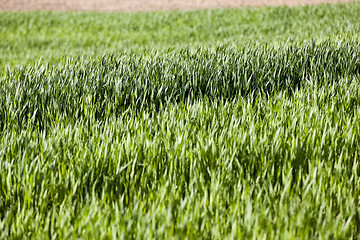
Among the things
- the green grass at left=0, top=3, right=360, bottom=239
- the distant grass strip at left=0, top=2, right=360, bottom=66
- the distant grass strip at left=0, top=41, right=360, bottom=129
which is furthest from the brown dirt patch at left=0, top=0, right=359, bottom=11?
the green grass at left=0, top=3, right=360, bottom=239

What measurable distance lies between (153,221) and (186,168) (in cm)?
51

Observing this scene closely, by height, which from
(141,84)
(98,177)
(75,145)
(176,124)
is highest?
(141,84)

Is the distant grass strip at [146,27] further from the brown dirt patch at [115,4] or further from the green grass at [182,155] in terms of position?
Result: the green grass at [182,155]

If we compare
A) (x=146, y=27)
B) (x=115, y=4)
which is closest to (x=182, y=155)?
(x=146, y=27)

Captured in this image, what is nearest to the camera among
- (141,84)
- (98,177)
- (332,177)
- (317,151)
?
(332,177)

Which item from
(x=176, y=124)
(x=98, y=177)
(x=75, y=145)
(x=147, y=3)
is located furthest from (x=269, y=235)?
(x=147, y=3)

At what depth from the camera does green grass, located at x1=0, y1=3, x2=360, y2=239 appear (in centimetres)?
131

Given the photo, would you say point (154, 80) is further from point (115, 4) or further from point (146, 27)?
point (115, 4)

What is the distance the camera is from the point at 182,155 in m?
1.71

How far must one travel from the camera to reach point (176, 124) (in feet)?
7.20

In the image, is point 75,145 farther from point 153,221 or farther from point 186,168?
point 153,221

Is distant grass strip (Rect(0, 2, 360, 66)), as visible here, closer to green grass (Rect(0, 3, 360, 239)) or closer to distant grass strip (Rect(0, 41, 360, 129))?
distant grass strip (Rect(0, 41, 360, 129))

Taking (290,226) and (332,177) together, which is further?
(332,177)

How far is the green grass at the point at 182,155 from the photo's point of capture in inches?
51.5
